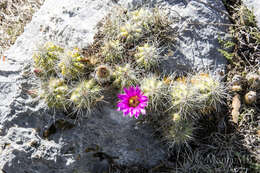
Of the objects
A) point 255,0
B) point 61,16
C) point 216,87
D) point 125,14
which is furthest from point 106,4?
point 255,0

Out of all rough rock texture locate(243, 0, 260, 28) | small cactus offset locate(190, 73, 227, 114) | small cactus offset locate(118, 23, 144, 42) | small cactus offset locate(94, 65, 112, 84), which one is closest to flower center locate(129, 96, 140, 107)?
small cactus offset locate(94, 65, 112, 84)

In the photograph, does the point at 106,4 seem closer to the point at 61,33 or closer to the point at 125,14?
the point at 125,14

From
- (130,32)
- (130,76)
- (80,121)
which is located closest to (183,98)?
(130,76)

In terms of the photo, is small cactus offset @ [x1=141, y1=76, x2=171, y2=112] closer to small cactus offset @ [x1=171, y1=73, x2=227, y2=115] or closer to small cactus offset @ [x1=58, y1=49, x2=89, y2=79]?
small cactus offset @ [x1=171, y1=73, x2=227, y2=115]

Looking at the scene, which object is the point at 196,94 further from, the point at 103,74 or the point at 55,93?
the point at 55,93

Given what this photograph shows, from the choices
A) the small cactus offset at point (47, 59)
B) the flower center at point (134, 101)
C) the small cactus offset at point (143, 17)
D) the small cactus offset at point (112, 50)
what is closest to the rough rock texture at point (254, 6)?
the small cactus offset at point (143, 17)
